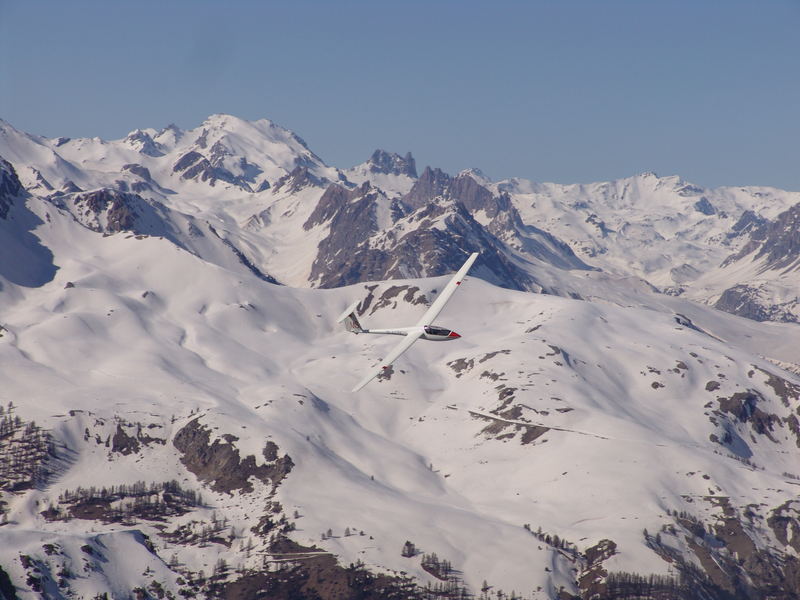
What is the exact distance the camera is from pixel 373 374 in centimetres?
19700
